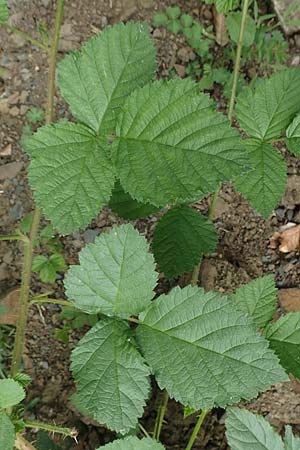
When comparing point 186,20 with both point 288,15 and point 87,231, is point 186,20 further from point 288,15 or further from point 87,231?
point 87,231

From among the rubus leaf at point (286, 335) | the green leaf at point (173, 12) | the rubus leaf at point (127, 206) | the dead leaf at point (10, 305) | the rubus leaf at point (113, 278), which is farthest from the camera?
the green leaf at point (173, 12)

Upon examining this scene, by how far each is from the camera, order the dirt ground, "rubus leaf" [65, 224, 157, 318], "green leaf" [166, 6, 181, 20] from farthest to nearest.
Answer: "green leaf" [166, 6, 181, 20] < the dirt ground < "rubus leaf" [65, 224, 157, 318]

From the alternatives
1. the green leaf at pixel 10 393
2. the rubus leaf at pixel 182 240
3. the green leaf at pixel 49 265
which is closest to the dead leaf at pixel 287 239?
the rubus leaf at pixel 182 240

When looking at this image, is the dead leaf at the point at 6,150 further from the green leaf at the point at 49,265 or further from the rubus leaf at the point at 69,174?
the rubus leaf at the point at 69,174

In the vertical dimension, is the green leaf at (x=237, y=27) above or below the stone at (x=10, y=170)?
above

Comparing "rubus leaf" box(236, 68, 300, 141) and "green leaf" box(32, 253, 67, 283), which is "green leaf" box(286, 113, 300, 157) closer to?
"rubus leaf" box(236, 68, 300, 141)

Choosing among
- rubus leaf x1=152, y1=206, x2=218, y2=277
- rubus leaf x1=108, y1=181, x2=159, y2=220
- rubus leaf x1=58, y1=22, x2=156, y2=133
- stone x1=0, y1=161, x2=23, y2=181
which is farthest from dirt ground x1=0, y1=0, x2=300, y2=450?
rubus leaf x1=58, y1=22, x2=156, y2=133
